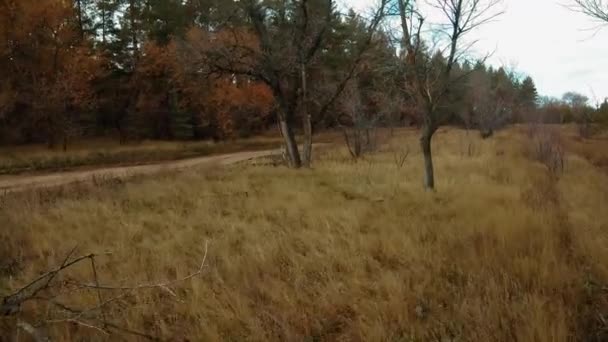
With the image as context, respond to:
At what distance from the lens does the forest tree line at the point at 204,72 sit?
44.5 ft

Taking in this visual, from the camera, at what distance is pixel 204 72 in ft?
44.4

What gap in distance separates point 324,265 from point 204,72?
10.4 meters

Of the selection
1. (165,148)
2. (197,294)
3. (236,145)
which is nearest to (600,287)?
(197,294)

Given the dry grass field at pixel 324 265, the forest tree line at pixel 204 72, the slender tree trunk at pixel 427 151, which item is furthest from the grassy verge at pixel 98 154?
the slender tree trunk at pixel 427 151

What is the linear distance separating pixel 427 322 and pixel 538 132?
1491cm

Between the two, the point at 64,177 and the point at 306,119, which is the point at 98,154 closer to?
the point at 64,177

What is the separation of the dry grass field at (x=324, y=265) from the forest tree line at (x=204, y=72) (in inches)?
147

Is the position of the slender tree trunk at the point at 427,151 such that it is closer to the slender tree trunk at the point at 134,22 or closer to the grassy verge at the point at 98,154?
the grassy verge at the point at 98,154

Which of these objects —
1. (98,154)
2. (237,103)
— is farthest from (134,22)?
(98,154)

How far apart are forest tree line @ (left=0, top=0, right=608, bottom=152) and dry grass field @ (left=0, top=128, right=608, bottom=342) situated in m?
3.75

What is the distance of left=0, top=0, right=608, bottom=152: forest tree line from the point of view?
13.6 meters

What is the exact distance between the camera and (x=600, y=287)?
352 cm

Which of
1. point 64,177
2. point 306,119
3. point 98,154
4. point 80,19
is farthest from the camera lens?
point 80,19

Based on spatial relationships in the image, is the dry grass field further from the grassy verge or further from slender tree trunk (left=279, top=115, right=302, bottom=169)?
the grassy verge
